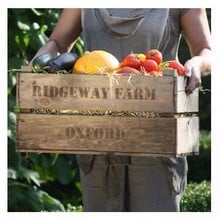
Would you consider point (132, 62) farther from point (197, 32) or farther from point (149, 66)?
point (197, 32)

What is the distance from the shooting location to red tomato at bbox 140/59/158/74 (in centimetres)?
267

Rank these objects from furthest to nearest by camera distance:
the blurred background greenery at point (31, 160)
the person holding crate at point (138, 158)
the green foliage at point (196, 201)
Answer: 1. the green foliage at point (196, 201)
2. the blurred background greenery at point (31, 160)
3. the person holding crate at point (138, 158)

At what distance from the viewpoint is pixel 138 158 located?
283cm

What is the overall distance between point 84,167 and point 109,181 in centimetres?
11

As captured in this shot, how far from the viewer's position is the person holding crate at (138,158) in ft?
9.32

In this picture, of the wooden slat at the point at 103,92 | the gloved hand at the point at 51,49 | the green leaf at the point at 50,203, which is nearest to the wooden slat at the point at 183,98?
the wooden slat at the point at 103,92

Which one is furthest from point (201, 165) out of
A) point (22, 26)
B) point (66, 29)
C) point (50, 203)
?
point (66, 29)

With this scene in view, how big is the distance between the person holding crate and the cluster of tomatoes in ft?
0.33

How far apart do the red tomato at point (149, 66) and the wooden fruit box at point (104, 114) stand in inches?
2.3

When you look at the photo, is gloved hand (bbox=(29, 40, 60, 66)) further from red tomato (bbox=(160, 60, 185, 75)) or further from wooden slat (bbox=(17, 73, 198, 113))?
red tomato (bbox=(160, 60, 185, 75))

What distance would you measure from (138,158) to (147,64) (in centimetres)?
35

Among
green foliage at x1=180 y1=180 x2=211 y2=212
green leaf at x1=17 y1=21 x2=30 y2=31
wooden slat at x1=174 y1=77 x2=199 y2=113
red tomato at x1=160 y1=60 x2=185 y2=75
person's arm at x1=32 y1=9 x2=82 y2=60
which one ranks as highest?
green leaf at x1=17 y1=21 x2=30 y2=31

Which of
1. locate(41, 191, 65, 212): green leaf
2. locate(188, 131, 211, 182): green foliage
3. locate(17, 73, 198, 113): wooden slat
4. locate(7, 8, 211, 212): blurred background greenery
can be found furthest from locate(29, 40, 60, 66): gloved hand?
locate(188, 131, 211, 182): green foliage

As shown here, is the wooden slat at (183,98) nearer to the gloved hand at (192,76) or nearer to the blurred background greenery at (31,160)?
the gloved hand at (192,76)
